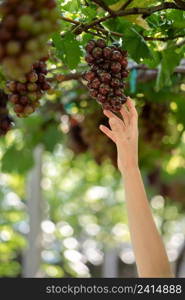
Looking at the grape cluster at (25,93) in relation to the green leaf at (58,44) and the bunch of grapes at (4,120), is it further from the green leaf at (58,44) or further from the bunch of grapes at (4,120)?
the bunch of grapes at (4,120)

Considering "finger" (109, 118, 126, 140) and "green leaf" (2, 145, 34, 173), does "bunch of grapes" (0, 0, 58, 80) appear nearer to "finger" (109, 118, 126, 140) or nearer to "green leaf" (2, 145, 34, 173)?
"finger" (109, 118, 126, 140)

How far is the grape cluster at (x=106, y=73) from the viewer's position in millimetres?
1999

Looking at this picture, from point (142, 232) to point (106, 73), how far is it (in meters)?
0.78

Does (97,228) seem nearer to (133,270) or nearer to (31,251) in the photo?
(133,270)

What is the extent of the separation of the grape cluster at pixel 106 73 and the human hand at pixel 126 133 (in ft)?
0.85

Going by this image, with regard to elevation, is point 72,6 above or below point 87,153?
above

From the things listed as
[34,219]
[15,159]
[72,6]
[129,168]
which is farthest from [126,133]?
[34,219]

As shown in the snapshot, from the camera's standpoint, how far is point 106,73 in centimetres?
199

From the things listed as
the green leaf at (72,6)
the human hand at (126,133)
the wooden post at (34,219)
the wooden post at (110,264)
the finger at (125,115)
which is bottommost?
the wooden post at (110,264)

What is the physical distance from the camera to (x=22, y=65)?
4.23 ft

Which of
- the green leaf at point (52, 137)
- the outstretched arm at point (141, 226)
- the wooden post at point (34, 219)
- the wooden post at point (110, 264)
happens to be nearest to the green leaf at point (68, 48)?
the outstretched arm at point (141, 226)

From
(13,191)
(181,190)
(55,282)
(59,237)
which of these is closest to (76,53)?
(55,282)

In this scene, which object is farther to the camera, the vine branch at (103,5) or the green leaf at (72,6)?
the green leaf at (72,6)

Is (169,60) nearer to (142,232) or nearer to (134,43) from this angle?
(134,43)
